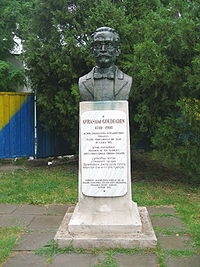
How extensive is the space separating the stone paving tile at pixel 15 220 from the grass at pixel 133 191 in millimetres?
404

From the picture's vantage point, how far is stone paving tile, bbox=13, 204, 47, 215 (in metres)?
5.66

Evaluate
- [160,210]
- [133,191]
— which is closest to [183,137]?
[133,191]

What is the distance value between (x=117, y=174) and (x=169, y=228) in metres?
1.10

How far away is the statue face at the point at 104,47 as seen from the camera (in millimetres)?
4375

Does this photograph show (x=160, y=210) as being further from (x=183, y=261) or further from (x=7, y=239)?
(x=7, y=239)

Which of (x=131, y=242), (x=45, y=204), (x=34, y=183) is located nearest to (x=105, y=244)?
(x=131, y=242)

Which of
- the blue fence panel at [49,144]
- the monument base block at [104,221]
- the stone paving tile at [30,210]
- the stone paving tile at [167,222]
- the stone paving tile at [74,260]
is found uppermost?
the blue fence panel at [49,144]

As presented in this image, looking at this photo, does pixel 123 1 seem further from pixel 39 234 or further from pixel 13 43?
pixel 39 234

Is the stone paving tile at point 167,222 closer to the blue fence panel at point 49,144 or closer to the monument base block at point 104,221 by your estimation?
the monument base block at point 104,221

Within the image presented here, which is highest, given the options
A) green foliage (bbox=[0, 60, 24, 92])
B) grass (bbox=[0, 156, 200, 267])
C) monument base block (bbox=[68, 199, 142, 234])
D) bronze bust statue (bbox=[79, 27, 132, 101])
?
green foliage (bbox=[0, 60, 24, 92])

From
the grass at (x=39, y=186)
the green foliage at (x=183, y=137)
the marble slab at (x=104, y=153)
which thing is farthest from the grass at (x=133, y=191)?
the marble slab at (x=104, y=153)

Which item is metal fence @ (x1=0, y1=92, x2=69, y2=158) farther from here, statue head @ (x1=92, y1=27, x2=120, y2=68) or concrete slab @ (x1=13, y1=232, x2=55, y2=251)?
statue head @ (x1=92, y1=27, x2=120, y2=68)

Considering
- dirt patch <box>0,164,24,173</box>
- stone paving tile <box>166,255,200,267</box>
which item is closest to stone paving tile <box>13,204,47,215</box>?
stone paving tile <box>166,255,200,267</box>

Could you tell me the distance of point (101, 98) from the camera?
457 cm
